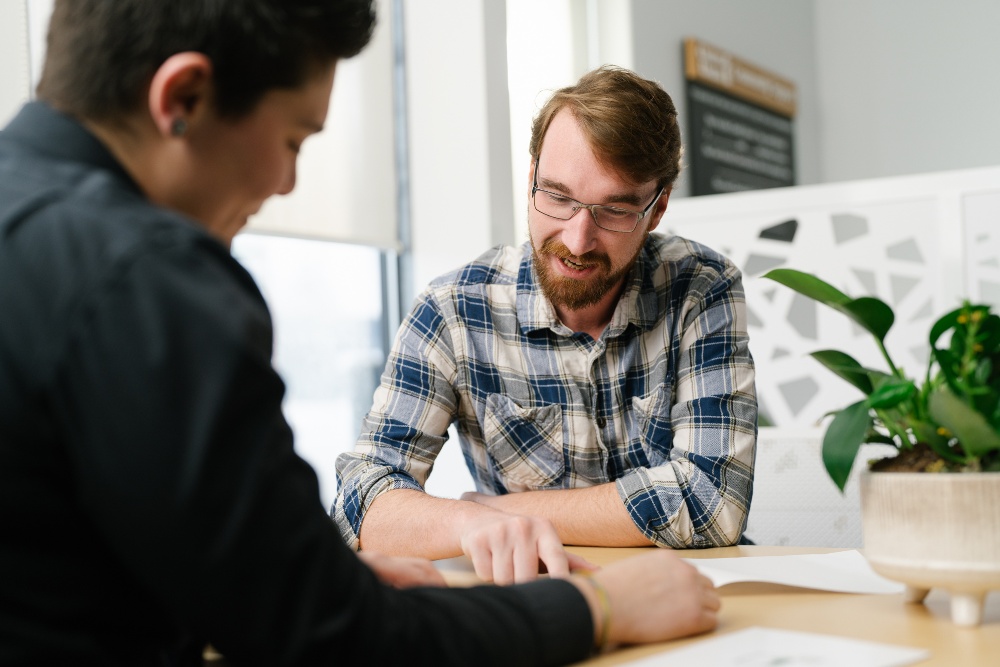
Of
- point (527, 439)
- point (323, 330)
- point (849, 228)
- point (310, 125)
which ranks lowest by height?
point (527, 439)

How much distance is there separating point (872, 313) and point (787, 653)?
324 millimetres

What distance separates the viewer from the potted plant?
87 centimetres

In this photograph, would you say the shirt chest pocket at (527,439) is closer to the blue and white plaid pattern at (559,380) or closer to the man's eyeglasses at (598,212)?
the blue and white plaid pattern at (559,380)

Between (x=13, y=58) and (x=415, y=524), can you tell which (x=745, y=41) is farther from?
(x=415, y=524)

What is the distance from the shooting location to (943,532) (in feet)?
2.91

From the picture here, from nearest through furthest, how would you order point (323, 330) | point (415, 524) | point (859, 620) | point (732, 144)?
point (859, 620)
point (415, 524)
point (323, 330)
point (732, 144)

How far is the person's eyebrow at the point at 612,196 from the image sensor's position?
1748 millimetres

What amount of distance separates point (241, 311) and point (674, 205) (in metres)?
2.27

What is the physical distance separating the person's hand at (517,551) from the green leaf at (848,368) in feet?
1.12

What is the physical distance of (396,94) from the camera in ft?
11.1

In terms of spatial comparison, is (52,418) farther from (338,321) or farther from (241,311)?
(338,321)

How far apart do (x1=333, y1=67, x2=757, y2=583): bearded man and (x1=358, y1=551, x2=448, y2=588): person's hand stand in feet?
1.93

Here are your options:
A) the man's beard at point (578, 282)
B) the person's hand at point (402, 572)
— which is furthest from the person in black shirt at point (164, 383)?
the man's beard at point (578, 282)

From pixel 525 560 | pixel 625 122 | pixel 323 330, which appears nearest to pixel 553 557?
pixel 525 560
